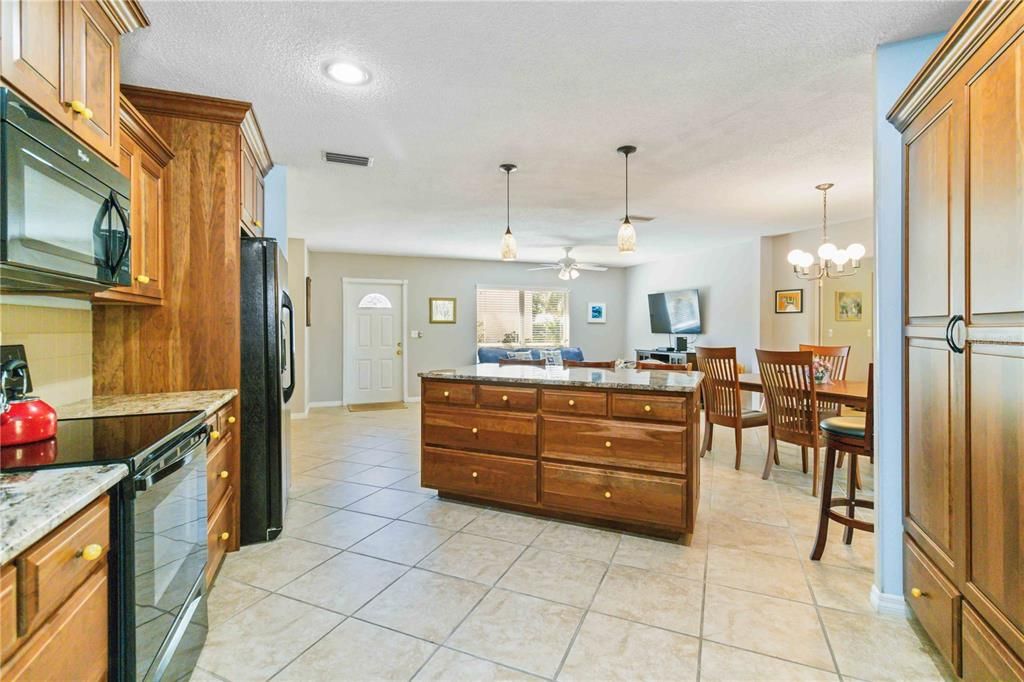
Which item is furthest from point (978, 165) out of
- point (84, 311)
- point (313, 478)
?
point (313, 478)

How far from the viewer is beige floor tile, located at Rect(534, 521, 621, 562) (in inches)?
101

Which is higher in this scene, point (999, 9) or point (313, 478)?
point (999, 9)

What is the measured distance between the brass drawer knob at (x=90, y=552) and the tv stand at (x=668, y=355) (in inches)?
250

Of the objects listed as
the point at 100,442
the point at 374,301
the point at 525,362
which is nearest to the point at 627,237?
the point at 100,442

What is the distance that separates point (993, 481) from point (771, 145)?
2548 millimetres

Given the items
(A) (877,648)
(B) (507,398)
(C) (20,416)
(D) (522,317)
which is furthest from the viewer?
(D) (522,317)

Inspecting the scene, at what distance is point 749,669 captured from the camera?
167 centimetres

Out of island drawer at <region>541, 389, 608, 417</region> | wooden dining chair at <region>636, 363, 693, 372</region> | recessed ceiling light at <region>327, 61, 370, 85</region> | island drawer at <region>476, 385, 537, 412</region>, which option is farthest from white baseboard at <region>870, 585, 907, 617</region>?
recessed ceiling light at <region>327, 61, 370, 85</region>

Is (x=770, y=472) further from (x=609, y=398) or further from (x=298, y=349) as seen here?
(x=298, y=349)

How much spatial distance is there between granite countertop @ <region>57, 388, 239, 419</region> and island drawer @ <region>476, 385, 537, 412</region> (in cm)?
139

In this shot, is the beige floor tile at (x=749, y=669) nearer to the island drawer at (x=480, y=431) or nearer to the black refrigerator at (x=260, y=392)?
the island drawer at (x=480, y=431)

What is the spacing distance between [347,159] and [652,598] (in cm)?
327

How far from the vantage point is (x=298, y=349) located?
257 inches

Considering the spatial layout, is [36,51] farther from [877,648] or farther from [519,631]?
[877,648]
